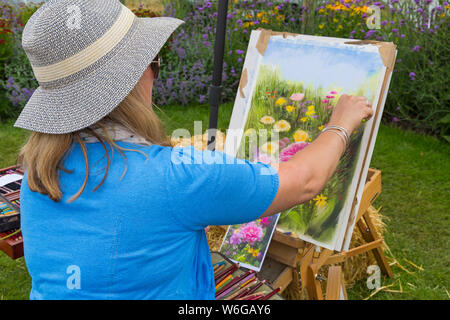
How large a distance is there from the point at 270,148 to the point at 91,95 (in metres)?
1.16

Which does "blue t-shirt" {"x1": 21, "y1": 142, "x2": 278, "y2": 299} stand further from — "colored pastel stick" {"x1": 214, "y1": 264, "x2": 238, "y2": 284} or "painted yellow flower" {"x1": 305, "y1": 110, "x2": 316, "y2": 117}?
"painted yellow flower" {"x1": 305, "y1": 110, "x2": 316, "y2": 117}

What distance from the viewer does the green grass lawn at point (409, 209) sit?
2.70 m

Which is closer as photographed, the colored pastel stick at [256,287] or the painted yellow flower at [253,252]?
the colored pastel stick at [256,287]

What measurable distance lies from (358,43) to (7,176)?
1812 mm

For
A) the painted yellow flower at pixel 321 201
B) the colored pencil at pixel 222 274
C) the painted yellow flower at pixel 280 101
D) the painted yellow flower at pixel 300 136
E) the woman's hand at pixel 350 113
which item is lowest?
the colored pencil at pixel 222 274

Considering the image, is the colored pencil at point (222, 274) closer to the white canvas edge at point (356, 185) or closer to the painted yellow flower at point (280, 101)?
the white canvas edge at point (356, 185)

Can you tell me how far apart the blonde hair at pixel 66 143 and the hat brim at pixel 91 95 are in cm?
4

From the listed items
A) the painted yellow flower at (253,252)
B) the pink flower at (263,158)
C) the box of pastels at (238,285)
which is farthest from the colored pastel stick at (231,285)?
the pink flower at (263,158)

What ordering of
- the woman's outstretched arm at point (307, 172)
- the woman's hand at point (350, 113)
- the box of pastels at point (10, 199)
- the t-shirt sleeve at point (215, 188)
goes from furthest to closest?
the box of pastels at point (10, 199)
the woman's hand at point (350, 113)
the woman's outstretched arm at point (307, 172)
the t-shirt sleeve at point (215, 188)

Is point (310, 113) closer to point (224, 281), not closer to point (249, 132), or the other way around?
point (249, 132)

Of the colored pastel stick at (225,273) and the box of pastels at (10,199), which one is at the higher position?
the box of pastels at (10,199)

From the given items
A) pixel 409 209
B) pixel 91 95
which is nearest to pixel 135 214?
pixel 91 95

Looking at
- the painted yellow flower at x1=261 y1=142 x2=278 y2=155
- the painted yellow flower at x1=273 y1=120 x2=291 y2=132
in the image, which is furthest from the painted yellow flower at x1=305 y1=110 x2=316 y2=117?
the painted yellow flower at x1=261 y1=142 x2=278 y2=155

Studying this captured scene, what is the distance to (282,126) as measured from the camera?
6.72 ft
